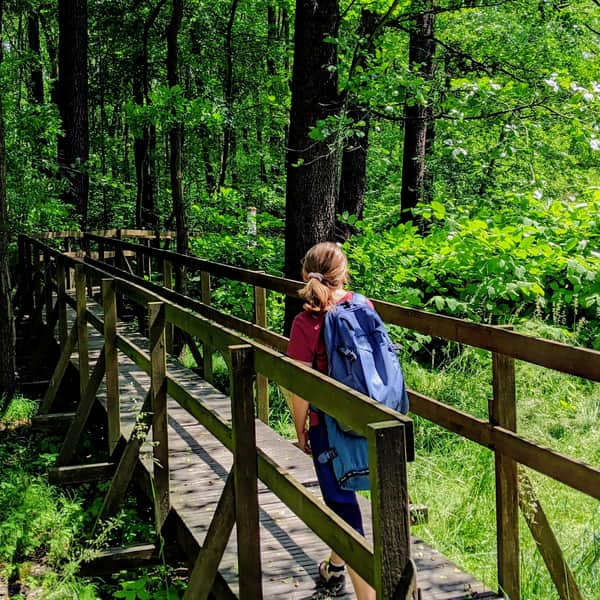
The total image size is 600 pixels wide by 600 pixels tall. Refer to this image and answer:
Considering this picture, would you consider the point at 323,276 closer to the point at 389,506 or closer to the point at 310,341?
the point at 310,341

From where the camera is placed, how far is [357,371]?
297 centimetres

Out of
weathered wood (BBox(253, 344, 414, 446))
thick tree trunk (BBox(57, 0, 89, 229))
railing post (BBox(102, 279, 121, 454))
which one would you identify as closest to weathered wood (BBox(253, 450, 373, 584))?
weathered wood (BBox(253, 344, 414, 446))

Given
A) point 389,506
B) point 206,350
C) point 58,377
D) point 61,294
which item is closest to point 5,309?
point 61,294

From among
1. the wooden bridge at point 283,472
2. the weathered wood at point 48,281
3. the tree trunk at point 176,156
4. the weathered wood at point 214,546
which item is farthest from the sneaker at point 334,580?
the tree trunk at point 176,156

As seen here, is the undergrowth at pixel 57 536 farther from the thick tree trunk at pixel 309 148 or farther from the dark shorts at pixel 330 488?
the thick tree trunk at pixel 309 148

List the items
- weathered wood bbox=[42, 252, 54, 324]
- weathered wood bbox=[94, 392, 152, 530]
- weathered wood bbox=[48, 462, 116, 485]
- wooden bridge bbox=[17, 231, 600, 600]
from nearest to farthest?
wooden bridge bbox=[17, 231, 600, 600]
weathered wood bbox=[94, 392, 152, 530]
weathered wood bbox=[48, 462, 116, 485]
weathered wood bbox=[42, 252, 54, 324]

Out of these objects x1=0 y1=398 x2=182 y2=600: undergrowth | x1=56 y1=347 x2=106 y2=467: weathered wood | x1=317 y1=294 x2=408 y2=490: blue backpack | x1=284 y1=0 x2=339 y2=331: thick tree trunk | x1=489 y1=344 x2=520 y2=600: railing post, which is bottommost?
x1=0 y1=398 x2=182 y2=600: undergrowth

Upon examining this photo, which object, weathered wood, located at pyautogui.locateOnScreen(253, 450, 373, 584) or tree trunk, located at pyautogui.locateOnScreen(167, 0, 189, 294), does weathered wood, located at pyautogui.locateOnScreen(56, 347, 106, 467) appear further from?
tree trunk, located at pyautogui.locateOnScreen(167, 0, 189, 294)

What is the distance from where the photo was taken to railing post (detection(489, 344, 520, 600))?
3553mm

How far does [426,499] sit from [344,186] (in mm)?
8730

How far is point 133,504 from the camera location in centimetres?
650

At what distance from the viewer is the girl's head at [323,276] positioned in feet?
10.7

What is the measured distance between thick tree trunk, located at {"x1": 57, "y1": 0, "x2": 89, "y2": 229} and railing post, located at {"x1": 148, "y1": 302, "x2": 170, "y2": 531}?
11.6 m

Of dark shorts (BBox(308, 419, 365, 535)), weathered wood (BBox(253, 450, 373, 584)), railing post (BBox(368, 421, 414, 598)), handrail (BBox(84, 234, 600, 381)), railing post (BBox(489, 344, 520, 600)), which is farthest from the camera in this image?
railing post (BBox(489, 344, 520, 600))
